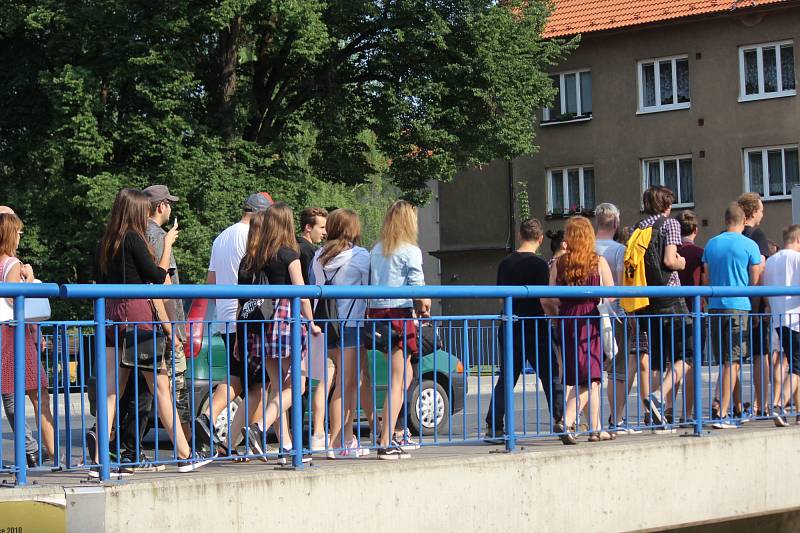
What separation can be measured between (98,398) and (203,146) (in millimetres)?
21675

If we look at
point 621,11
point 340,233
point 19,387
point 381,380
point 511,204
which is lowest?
point 381,380

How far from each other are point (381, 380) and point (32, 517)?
→ 251 centimetres

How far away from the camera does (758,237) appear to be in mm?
10914

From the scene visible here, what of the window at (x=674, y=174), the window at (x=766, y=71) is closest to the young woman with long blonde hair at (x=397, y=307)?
the window at (x=766, y=71)

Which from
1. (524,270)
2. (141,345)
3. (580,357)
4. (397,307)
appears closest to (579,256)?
(524,270)

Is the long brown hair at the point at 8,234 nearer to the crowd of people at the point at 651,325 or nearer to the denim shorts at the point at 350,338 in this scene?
the denim shorts at the point at 350,338

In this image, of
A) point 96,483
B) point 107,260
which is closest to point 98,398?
point 96,483

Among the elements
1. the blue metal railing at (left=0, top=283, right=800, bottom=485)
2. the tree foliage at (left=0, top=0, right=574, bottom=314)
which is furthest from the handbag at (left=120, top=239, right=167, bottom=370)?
the tree foliage at (left=0, top=0, right=574, bottom=314)

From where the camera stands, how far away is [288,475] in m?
6.14

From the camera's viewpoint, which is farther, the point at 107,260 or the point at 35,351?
the point at 107,260

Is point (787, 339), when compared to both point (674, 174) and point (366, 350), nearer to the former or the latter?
point (366, 350)

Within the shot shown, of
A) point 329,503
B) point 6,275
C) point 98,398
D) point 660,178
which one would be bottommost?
point 329,503

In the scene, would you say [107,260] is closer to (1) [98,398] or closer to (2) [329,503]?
(1) [98,398]

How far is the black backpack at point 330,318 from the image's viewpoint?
22.2 feet
